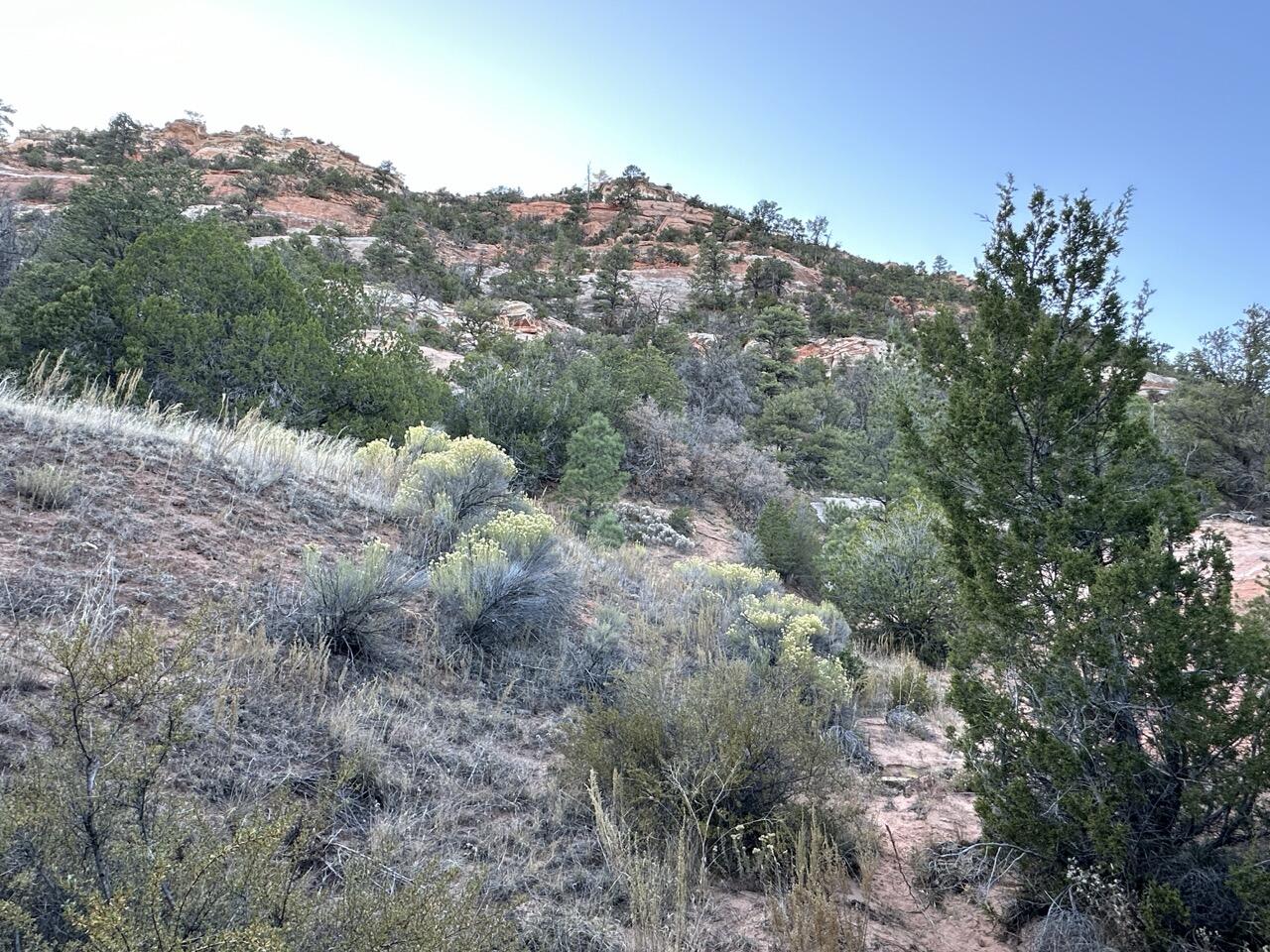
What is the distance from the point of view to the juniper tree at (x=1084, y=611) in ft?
A: 8.84

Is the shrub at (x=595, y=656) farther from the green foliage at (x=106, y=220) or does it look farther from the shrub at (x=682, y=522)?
the green foliage at (x=106, y=220)

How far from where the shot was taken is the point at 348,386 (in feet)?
Answer: 35.3

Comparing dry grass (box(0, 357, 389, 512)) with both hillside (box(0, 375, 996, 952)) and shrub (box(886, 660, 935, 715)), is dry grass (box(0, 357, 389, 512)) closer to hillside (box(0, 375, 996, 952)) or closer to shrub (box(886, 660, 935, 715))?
hillside (box(0, 375, 996, 952))

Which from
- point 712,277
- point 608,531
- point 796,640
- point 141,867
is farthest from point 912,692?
point 712,277

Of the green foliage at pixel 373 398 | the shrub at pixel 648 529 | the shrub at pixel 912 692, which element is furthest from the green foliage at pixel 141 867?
the shrub at pixel 648 529

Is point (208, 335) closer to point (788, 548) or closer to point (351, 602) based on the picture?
point (351, 602)

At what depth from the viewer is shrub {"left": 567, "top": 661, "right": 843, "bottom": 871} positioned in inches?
122

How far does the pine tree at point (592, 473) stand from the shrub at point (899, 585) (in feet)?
12.5

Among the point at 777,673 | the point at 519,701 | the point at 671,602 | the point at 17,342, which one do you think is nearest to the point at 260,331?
the point at 17,342

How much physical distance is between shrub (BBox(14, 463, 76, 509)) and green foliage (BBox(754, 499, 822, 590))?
953 cm

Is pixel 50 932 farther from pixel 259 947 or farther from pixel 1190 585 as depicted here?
pixel 1190 585

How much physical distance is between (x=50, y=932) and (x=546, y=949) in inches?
54.0

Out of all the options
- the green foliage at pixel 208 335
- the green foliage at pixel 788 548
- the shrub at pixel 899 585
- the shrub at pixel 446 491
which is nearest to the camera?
the shrub at pixel 446 491

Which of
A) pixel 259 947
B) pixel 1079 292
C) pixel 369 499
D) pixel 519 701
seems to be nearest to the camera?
pixel 259 947
